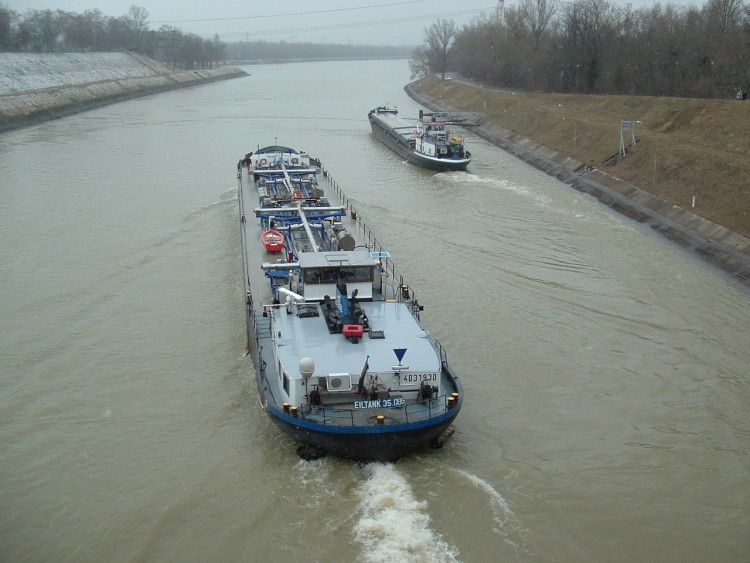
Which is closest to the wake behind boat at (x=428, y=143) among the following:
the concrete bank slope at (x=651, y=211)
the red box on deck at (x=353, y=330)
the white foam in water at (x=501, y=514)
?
the concrete bank slope at (x=651, y=211)

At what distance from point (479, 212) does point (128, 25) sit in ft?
409

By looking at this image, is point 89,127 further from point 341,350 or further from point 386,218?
point 341,350

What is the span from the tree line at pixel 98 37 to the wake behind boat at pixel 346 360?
93.6 meters

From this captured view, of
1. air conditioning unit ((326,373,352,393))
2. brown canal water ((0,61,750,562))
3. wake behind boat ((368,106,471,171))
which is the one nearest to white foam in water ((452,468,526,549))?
brown canal water ((0,61,750,562))

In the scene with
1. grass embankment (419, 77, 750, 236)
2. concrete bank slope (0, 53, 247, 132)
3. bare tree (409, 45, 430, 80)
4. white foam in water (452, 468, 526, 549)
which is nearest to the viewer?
white foam in water (452, 468, 526, 549)

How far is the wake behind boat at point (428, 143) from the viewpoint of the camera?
40.5m

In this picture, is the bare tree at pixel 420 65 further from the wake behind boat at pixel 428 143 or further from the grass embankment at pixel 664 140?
the wake behind boat at pixel 428 143

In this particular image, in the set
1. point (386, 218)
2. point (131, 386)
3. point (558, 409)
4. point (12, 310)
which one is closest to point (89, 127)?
point (386, 218)

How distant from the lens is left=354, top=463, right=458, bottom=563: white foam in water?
36.0 feet

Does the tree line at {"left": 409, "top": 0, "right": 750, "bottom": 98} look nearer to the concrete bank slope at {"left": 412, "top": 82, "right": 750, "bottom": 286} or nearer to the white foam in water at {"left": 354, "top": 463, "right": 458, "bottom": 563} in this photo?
the concrete bank slope at {"left": 412, "top": 82, "right": 750, "bottom": 286}

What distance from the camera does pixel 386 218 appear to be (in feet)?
97.6

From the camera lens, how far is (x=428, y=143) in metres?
42.1

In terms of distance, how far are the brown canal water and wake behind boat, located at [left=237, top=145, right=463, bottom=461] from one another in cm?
79

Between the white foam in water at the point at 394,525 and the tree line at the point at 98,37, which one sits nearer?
the white foam in water at the point at 394,525
